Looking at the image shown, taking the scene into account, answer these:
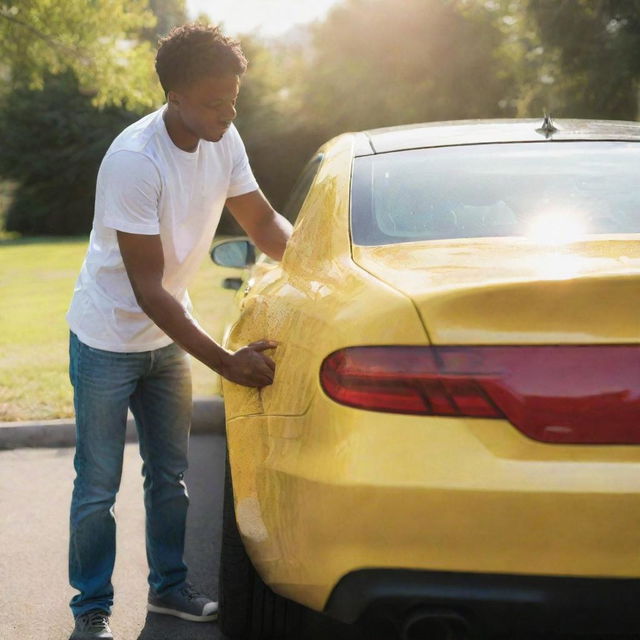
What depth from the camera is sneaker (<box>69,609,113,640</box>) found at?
334 cm

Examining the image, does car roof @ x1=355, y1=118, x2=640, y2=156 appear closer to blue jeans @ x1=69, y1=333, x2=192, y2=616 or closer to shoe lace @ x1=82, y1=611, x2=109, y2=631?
blue jeans @ x1=69, y1=333, x2=192, y2=616

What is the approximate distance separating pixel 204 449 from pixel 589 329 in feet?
13.5

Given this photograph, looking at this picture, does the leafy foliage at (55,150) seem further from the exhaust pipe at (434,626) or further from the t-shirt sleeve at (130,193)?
the exhaust pipe at (434,626)

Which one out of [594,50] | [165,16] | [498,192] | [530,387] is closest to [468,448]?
[530,387]

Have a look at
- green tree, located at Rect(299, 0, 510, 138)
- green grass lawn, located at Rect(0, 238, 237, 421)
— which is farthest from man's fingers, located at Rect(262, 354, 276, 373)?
green tree, located at Rect(299, 0, 510, 138)

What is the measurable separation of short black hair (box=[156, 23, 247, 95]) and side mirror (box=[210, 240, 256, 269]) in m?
1.33

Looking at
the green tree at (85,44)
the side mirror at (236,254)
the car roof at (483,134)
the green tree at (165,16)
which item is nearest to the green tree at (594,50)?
the green tree at (85,44)

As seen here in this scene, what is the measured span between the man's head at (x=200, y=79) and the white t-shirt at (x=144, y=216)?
11cm

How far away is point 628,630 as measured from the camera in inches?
85.2

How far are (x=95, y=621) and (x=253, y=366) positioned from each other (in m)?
1.18

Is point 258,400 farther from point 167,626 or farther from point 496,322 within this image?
point 167,626

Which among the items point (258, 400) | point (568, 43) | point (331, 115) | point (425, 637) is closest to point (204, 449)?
point (258, 400)

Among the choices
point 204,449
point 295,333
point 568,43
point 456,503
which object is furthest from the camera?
point 568,43

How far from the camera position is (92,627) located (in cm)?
335
